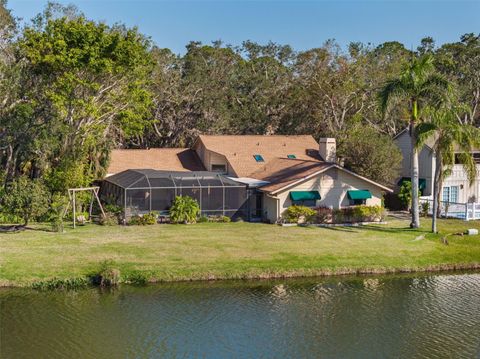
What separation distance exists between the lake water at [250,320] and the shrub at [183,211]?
10.2 metres

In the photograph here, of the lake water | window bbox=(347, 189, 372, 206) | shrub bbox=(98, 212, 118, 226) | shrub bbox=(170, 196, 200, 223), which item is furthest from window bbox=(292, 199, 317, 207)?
shrub bbox=(98, 212, 118, 226)

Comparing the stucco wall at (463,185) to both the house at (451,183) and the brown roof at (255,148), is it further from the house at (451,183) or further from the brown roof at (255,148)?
the brown roof at (255,148)

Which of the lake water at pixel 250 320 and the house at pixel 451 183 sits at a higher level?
the house at pixel 451 183

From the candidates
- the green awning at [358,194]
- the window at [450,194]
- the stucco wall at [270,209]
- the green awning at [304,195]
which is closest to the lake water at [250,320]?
the green awning at [304,195]

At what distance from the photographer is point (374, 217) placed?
39.6 metres

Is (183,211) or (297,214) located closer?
(183,211)

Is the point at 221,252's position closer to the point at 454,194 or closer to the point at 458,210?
the point at 458,210

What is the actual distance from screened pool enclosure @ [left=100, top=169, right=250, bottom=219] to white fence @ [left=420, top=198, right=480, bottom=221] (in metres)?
13.3

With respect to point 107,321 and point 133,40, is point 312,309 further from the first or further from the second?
point 133,40

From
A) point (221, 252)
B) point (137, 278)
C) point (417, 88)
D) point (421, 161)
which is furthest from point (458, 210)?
point (137, 278)

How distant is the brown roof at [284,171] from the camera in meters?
39.4

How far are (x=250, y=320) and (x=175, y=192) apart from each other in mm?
16710

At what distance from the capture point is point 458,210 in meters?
42.6

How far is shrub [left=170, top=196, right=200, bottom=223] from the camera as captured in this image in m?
37.9
